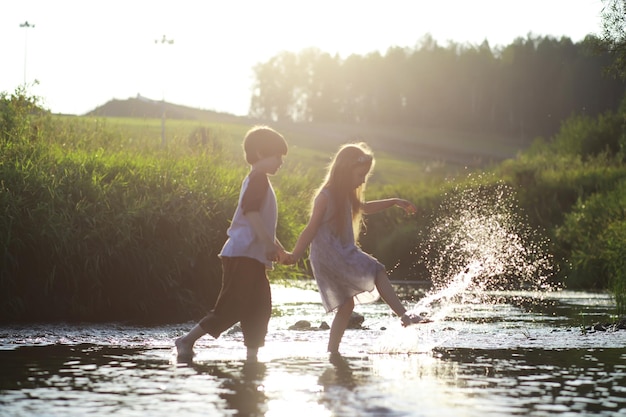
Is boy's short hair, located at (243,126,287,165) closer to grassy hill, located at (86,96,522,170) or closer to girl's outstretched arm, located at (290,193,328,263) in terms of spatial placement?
girl's outstretched arm, located at (290,193,328,263)

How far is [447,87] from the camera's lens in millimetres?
131750

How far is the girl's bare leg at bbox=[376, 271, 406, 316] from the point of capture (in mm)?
10547

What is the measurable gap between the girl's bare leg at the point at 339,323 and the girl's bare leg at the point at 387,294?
31 cm

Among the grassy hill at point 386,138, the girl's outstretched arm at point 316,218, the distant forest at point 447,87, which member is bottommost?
the girl's outstretched arm at point 316,218

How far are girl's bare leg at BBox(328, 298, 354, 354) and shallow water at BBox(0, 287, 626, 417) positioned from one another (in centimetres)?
18

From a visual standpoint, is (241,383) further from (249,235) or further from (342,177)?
(342,177)

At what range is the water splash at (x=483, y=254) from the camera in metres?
24.9

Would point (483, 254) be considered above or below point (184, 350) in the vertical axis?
above

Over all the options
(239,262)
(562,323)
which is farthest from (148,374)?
(562,323)

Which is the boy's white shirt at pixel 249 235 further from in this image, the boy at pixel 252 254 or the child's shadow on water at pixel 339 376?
the child's shadow on water at pixel 339 376

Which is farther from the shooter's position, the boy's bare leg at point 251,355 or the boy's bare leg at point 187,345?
the boy's bare leg at point 187,345

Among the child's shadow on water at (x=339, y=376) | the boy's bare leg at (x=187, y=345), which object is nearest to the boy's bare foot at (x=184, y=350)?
the boy's bare leg at (x=187, y=345)

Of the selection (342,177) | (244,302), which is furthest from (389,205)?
(244,302)

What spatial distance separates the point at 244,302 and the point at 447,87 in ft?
406
